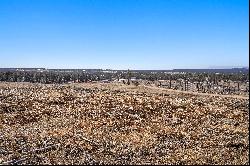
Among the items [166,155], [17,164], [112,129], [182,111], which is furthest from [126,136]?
[182,111]

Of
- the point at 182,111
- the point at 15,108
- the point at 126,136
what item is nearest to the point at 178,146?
the point at 126,136

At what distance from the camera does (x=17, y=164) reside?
747 inches

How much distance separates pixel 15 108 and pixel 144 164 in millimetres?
22446

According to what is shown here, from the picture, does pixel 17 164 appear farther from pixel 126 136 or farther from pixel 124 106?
pixel 124 106

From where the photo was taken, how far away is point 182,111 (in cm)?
4131

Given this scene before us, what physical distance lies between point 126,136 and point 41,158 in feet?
26.3

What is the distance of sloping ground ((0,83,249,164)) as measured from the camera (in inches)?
835

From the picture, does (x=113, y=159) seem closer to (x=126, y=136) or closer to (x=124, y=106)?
(x=126, y=136)

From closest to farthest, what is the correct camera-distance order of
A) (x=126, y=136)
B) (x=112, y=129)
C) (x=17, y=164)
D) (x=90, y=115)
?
(x=17, y=164), (x=126, y=136), (x=112, y=129), (x=90, y=115)

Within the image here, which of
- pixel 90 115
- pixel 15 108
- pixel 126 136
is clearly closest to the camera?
pixel 126 136

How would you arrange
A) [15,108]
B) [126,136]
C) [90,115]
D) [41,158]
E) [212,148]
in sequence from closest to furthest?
[41,158] → [212,148] → [126,136] → [90,115] → [15,108]

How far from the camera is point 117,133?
28578 mm

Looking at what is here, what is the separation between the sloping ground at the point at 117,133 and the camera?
69.6 feet

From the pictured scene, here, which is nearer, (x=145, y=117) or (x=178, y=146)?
(x=178, y=146)
